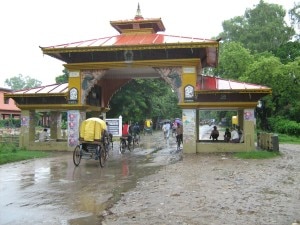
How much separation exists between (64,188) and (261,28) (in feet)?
148

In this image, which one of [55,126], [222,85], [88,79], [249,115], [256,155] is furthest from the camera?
[55,126]

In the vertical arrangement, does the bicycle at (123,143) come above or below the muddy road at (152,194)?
above

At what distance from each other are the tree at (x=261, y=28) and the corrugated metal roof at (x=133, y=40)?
30399 millimetres

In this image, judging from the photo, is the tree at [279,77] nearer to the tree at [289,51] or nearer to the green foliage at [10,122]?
the tree at [289,51]

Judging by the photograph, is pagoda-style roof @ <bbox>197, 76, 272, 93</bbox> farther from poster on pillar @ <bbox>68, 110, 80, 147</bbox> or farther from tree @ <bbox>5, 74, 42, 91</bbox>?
tree @ <bbox>5, 74, 42, 91</bbox>

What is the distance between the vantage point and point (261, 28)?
165ft

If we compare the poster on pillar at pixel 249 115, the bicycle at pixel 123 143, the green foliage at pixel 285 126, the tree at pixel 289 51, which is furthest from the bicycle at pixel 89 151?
the tree at pixel 289 51

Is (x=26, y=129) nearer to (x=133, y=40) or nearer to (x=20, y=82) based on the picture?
(x=133, y=40)

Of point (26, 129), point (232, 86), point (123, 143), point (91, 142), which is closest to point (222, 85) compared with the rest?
point (232, 86)

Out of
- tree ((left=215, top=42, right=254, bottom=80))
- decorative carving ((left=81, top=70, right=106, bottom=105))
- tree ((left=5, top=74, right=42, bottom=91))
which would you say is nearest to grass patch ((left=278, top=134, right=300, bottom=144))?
tree ((left=215, top=42, right=254, bottom=80))

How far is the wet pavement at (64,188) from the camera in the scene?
741 cm

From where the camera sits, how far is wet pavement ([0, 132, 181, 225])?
7410 mm

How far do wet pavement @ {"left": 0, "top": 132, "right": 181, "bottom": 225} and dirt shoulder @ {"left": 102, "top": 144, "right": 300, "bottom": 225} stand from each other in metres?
0.48

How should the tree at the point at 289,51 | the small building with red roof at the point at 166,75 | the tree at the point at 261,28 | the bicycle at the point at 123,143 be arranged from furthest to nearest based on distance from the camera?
the tree at the point at 261,28, the tree at the point at 289,51, the bicycle at the point at 123,143, the small building with red roof at the point at 166,75
